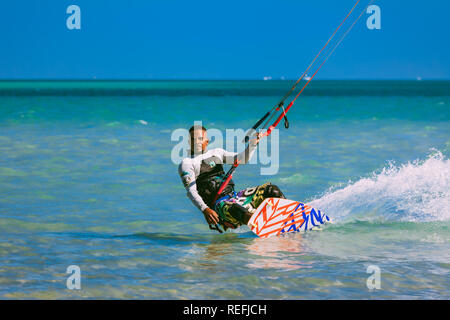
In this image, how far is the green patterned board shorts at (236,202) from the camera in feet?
29.2

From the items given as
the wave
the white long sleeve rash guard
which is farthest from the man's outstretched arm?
the wave

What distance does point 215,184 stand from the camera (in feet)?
29.3

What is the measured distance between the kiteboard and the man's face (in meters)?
1.11

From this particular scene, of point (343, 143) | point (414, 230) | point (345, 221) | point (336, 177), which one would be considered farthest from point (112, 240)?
point (343, 143)

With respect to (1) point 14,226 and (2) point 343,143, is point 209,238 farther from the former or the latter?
(2) point 343,143

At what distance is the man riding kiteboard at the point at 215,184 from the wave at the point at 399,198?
6.89 feet

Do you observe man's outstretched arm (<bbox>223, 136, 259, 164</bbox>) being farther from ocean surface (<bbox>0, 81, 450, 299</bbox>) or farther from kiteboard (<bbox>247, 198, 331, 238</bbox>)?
ocean surface (<bbox>0, 81, 450, 299</bbox>)

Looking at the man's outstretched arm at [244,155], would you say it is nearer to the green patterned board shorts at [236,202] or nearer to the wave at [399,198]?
the green patterned board shorts at [236,202]

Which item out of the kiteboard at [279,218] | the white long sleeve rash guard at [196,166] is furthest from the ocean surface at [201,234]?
the white long sleeve rash guard at [196,166]

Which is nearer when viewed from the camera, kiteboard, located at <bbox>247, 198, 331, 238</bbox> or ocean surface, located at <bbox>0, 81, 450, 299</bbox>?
ocean surface, located at <bbox>0, 81, 450, 299</bbox>

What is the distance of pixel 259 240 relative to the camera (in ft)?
29.5

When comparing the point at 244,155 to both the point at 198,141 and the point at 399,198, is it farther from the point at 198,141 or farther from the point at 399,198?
the point at 399,198

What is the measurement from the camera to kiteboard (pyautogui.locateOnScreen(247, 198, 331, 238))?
29.3 ft

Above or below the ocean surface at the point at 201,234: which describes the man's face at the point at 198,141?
above
